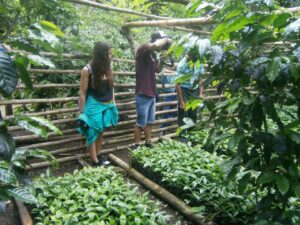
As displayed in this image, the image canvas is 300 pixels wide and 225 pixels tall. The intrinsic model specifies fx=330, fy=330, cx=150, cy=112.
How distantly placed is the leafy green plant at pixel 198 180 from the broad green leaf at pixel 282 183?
37cm

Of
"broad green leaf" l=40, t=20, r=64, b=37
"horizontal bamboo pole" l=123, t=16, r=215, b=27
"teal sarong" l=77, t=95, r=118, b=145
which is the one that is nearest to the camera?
"broad green leaf" l=40, t=20, r=64, b=37

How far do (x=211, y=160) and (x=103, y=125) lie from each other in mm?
1398

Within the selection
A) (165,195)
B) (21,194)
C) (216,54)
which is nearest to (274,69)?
(216,54)

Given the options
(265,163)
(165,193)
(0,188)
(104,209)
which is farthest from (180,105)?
(0,188)

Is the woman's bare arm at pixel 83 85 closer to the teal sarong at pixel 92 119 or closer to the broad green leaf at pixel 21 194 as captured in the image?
the teal sarong at pixel 92 119

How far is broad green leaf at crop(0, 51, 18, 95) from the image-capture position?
1.18 metres

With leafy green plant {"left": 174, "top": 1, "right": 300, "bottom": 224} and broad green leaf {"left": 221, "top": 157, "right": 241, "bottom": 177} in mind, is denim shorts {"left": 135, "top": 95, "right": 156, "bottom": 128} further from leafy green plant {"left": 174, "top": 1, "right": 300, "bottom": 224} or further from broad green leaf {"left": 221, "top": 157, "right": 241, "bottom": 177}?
broad green leaf {"left": 221, "top": 157, "right": 241, "bottom": 177}

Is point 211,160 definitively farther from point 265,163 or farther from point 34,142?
point 34,142

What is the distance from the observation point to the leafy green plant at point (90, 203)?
99.0 inches

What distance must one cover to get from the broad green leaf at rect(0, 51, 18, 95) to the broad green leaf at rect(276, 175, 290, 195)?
1441 mm

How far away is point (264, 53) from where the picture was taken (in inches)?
74.8

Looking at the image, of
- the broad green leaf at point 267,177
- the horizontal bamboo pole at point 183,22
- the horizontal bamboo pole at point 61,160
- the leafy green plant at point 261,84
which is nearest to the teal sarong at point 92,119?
the horizontal bamboo pole at point 61,160

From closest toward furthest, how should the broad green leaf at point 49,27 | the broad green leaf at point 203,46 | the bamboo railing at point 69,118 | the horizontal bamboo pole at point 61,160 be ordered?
the broad green leaf at point 49,27
the broad green leaf at point 203,46
the horizontal bamboo pole at point 61,160
the bamboo railing at point 69,118

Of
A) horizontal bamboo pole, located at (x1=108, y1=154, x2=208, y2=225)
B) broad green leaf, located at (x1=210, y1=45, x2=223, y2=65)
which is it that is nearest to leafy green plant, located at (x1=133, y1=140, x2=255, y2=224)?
horizontal bamboo pole, located at (x1=108, y1=154, x2=208, y2=225)
